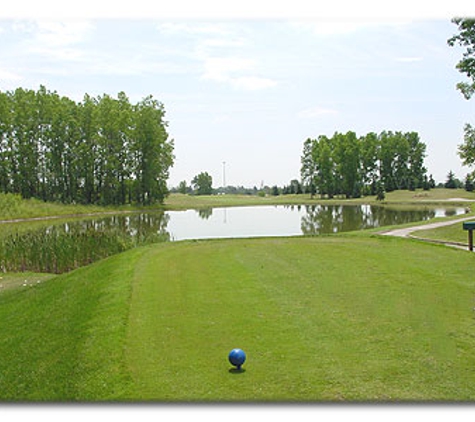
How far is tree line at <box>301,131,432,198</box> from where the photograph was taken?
3612 inches

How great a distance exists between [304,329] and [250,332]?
72 cm

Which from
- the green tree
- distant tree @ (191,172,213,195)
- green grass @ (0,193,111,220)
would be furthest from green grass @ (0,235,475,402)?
distant tree @ (191,172,213,195)

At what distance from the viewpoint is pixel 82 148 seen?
6262 cm

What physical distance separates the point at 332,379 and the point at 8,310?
8.30 meters

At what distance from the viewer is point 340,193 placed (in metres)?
96.8

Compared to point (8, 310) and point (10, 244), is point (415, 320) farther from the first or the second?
point (10, 244)

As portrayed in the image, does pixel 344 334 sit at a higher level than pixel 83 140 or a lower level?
lower

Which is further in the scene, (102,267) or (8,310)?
(102,267)

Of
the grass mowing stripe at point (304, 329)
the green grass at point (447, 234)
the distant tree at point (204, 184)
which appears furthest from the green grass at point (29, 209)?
the distant tree at point (204, 184)

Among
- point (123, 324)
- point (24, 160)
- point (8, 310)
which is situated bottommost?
point (8, 310)

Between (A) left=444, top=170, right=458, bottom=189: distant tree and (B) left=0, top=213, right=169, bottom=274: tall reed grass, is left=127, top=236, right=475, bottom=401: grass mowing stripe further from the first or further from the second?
(A) left=444, top=170, right=458, bottom=189: distant tree

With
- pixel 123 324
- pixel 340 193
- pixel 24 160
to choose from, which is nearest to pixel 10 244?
pixel 123 324

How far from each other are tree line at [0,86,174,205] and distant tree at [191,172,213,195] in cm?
7025

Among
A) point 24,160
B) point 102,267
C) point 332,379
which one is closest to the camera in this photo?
point 332,379
